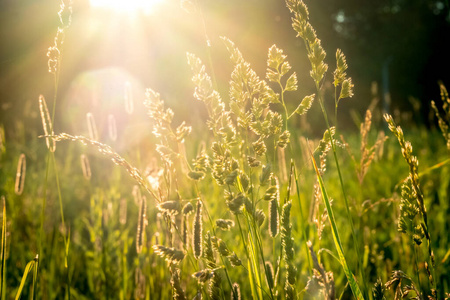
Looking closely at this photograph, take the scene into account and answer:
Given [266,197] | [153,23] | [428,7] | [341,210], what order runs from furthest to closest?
[428,7] < [153,23] < [341,210] < [266,197]

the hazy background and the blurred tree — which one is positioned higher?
the blurred tree

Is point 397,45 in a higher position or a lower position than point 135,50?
higher

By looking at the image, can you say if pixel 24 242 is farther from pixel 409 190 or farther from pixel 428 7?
pixel 428 7

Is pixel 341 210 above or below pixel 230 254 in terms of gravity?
above

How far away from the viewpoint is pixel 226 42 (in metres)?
0.87

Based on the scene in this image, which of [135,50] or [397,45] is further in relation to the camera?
[397,45]

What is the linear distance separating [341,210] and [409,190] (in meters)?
2.58

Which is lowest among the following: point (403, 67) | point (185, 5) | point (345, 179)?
point (185, 5)

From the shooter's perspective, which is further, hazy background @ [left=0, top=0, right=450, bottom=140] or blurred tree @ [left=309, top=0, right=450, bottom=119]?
blurred tree @ [left=309, top=0, right=450, bottom=119]

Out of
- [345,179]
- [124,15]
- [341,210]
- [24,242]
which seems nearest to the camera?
[24,242]

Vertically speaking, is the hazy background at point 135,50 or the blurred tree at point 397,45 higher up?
the blurred tree at point 397,45

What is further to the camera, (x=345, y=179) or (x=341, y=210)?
(x=345, y=179)

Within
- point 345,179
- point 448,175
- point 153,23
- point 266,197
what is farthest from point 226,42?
point 153,23

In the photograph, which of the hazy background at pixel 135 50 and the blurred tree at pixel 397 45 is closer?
the hazy background at pixel 135 50
